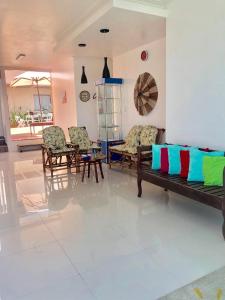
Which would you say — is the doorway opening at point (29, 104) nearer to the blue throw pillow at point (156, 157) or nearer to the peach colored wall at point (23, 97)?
the peach colored wall at point (23, 97)

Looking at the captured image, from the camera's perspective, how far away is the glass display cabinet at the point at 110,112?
6.12 meters

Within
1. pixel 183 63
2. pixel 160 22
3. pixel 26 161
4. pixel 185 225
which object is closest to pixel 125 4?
pixel 160 22

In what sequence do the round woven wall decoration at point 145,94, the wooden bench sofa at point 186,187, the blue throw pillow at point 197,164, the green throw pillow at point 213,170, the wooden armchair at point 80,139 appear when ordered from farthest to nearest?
the wooden armchair at point 80,139
the round woven wall decoration at point 145,94
the blue throw pillow at point 197,164
the green throw pillow at point 213,170
the wooden bench sofa at point 186,187

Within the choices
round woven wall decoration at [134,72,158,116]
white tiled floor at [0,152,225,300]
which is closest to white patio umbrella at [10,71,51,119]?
round woven wall decoration at [134,72,158,116]

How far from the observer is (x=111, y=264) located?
2131 millimetres

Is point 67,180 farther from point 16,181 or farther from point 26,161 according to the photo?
point 26,161

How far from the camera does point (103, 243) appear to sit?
248 cm

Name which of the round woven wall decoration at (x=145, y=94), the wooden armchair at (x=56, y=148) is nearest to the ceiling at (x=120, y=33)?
the round woven wall decoration at (x=145, y=94)

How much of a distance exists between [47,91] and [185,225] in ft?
27.1

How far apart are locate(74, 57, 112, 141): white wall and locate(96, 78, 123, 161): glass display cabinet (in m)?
0.71

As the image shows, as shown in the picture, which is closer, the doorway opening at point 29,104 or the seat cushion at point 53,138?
the seat cushion at point 53,138

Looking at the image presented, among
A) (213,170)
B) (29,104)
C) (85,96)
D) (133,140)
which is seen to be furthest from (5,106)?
(213,170)

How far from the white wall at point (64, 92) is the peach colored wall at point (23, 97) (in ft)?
3.55

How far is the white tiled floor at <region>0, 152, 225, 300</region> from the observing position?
1892 millimetres
